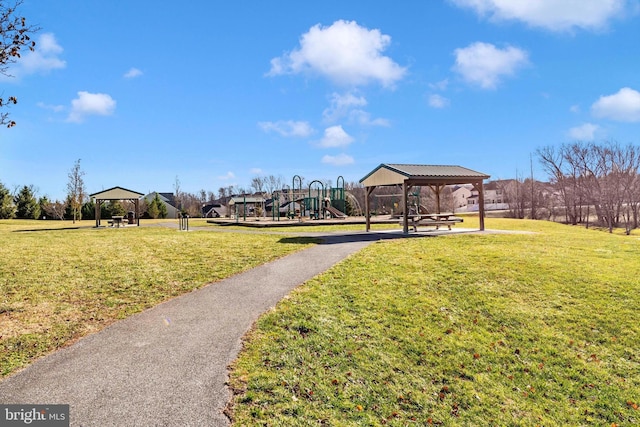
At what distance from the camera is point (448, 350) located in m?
5.79

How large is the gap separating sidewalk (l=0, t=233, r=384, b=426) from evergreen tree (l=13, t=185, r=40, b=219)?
47.8 m

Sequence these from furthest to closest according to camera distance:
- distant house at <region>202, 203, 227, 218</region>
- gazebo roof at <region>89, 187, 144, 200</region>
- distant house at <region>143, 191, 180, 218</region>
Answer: distant house at <region>202, 203, 227, 218</region> → distant house at <region>143, 191, 180, 218</region> → gazebo roof at <region>89, 187, 144, 200</region>

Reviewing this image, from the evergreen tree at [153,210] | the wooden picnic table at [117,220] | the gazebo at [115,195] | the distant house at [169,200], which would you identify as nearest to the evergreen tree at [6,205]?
the evergreen tree at [153,210]

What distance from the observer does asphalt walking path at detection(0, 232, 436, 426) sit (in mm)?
3740

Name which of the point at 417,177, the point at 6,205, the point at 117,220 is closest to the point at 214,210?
the point at 6,205

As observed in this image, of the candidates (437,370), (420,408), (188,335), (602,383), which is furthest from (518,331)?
(188,335)

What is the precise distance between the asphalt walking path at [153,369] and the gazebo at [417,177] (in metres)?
10.9

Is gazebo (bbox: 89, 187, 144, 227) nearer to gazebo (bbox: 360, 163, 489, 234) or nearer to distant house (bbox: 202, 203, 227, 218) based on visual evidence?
gazebo (bbox: 360, 163, 489, 234)

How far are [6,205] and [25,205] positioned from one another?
7.11 feet

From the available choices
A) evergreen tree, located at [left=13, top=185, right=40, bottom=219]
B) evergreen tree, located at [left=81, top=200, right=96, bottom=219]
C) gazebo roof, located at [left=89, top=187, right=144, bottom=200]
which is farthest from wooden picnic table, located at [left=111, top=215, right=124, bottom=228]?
evergreen tree, located at [left=13, top=185, right=40, bottom=219]

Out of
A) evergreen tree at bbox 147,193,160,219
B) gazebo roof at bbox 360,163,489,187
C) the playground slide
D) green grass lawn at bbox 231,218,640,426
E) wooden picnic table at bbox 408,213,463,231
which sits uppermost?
gazebo roof at bbox 360,163,489,187

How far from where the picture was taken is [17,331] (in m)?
5.63

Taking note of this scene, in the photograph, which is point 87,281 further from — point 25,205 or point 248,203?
point 25,205

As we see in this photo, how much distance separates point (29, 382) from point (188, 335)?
6.03 feet
